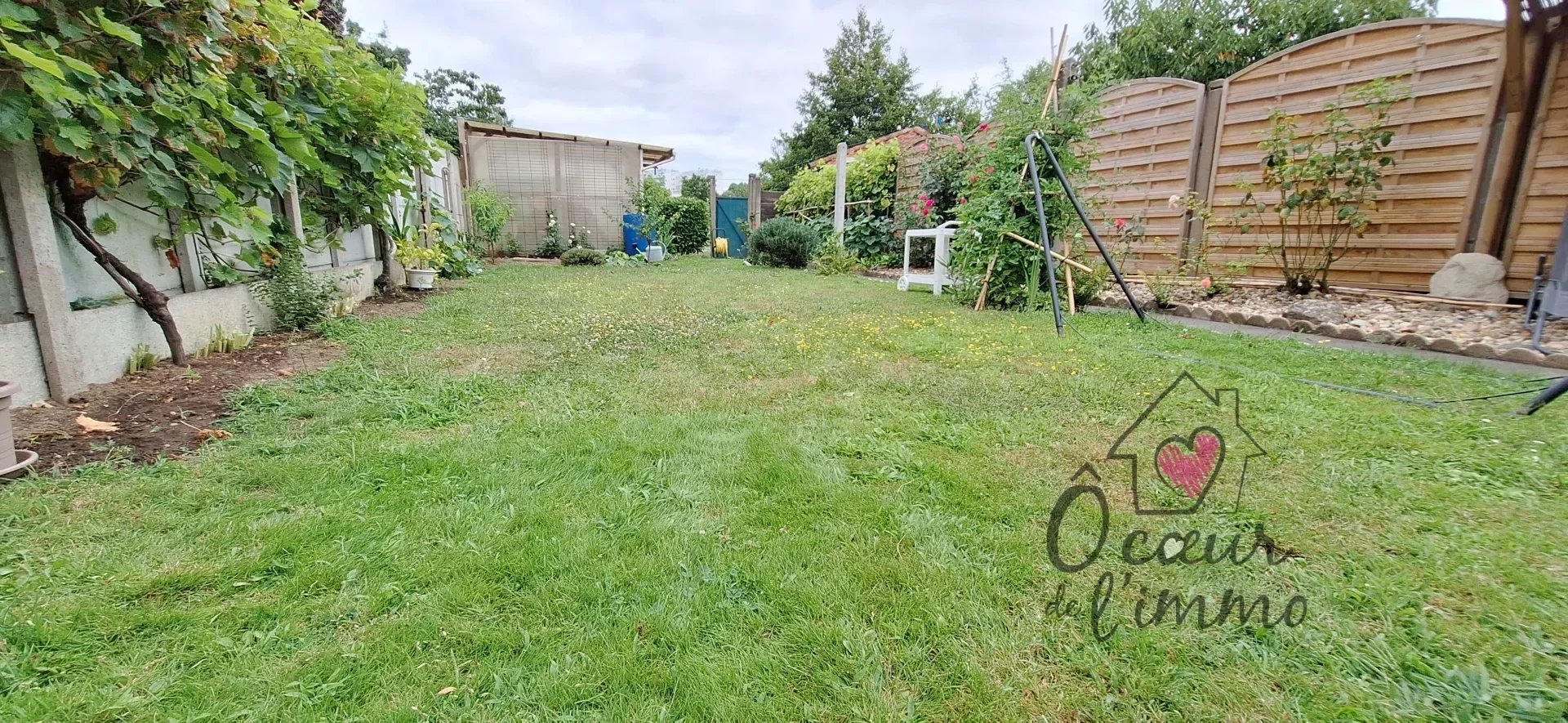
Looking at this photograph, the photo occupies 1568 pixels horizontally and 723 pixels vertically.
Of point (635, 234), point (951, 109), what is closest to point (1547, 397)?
point (635, 234)

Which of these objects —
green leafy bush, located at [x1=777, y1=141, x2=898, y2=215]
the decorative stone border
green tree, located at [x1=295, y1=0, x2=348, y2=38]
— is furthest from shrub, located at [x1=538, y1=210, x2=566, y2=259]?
the decorative stone border

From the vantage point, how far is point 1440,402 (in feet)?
7.73

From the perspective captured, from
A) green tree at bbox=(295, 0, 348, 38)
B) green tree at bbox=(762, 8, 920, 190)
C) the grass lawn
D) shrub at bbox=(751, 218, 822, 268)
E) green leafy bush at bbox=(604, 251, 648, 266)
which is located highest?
green tree at bbox=(762, 8, 920, 190)

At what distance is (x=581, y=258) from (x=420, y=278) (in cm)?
412

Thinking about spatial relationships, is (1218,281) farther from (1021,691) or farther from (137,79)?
(137,79)

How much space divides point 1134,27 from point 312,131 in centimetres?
1234

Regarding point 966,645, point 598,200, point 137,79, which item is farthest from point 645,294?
point 598,200

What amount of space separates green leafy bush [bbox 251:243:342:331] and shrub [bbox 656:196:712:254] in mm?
9442

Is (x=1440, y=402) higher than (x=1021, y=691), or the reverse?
(x=1440, y=402)

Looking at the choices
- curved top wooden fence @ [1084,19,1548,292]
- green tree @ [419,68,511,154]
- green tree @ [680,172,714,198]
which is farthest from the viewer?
green tree @ [419,68,511,154]

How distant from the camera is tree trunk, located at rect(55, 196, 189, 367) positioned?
246cm

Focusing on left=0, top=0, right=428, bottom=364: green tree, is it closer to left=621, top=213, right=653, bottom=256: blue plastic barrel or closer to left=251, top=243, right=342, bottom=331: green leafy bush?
left=251, top=243, right=342, bottom=331: green leafy bush

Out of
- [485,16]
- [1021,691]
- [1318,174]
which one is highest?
[485,16]

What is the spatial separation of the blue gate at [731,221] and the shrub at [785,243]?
3.85 m
